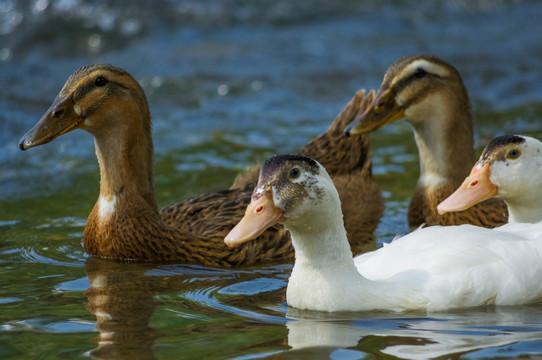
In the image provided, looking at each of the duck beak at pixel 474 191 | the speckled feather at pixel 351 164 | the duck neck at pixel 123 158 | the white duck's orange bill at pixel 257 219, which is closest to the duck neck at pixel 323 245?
the white duck's orange bill at pixel 257 219

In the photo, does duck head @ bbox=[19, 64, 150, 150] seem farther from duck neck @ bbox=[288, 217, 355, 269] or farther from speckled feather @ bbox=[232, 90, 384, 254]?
duck neck @ bbox=[288, 217, 355, 269]

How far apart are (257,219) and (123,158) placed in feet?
7.80

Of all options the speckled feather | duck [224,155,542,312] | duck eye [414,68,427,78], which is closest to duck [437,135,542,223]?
duck [224,155,542,312]

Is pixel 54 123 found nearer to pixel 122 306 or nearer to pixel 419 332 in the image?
pixel 122 306

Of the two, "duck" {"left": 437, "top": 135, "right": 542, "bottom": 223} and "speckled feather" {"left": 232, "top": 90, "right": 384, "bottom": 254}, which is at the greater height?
"speckled feather" {"left": 232, "top": 90, "right": 384, "bottom": 254}

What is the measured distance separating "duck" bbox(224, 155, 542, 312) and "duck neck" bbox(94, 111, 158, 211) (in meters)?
2.20

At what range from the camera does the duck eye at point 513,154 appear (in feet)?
22.5

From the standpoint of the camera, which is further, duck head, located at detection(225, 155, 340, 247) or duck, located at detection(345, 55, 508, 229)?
duck, located at detection(345, 55, 508, 229)

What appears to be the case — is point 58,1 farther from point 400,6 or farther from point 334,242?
point 334,242

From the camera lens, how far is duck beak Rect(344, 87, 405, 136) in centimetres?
843

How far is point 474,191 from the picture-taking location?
684 centimetres

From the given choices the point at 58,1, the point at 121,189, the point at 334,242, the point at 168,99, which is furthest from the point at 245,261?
the point at 58,1

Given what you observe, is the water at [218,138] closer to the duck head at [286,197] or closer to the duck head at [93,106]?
the duck head at [286,197]

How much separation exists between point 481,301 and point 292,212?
1.30 m
